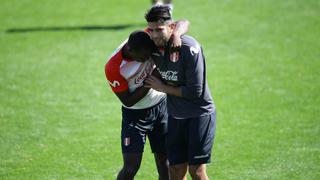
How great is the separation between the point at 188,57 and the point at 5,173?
3695 millimetres

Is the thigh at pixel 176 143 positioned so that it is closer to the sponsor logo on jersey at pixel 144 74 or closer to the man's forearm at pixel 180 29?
the sponsor logo on jersey at pixel 144 74

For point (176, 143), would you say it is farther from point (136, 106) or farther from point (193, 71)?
point (193, 71)

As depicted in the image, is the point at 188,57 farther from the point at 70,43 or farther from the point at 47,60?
the point at 70,43

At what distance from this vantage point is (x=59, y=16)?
56.0 feet

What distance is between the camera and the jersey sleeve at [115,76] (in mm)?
6133

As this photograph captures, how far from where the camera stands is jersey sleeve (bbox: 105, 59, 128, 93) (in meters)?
6.13

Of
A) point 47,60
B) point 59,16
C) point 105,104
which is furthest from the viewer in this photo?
point 59,16

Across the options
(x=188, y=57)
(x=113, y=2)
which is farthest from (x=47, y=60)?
(x=188, y=57)

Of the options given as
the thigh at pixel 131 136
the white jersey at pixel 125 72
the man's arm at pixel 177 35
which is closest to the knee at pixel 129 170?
the thigh at pixel 131 136

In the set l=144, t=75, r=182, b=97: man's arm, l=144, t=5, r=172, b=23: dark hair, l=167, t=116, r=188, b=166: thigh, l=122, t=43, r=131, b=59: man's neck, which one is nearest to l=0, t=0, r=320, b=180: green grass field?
l=167, t=116, r=188, b=166: thigh

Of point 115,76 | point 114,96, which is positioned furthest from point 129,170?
point 114,96

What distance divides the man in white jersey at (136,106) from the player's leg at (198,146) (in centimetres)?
78

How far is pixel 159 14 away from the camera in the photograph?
5570mm

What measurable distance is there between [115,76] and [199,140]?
3.99 ft
